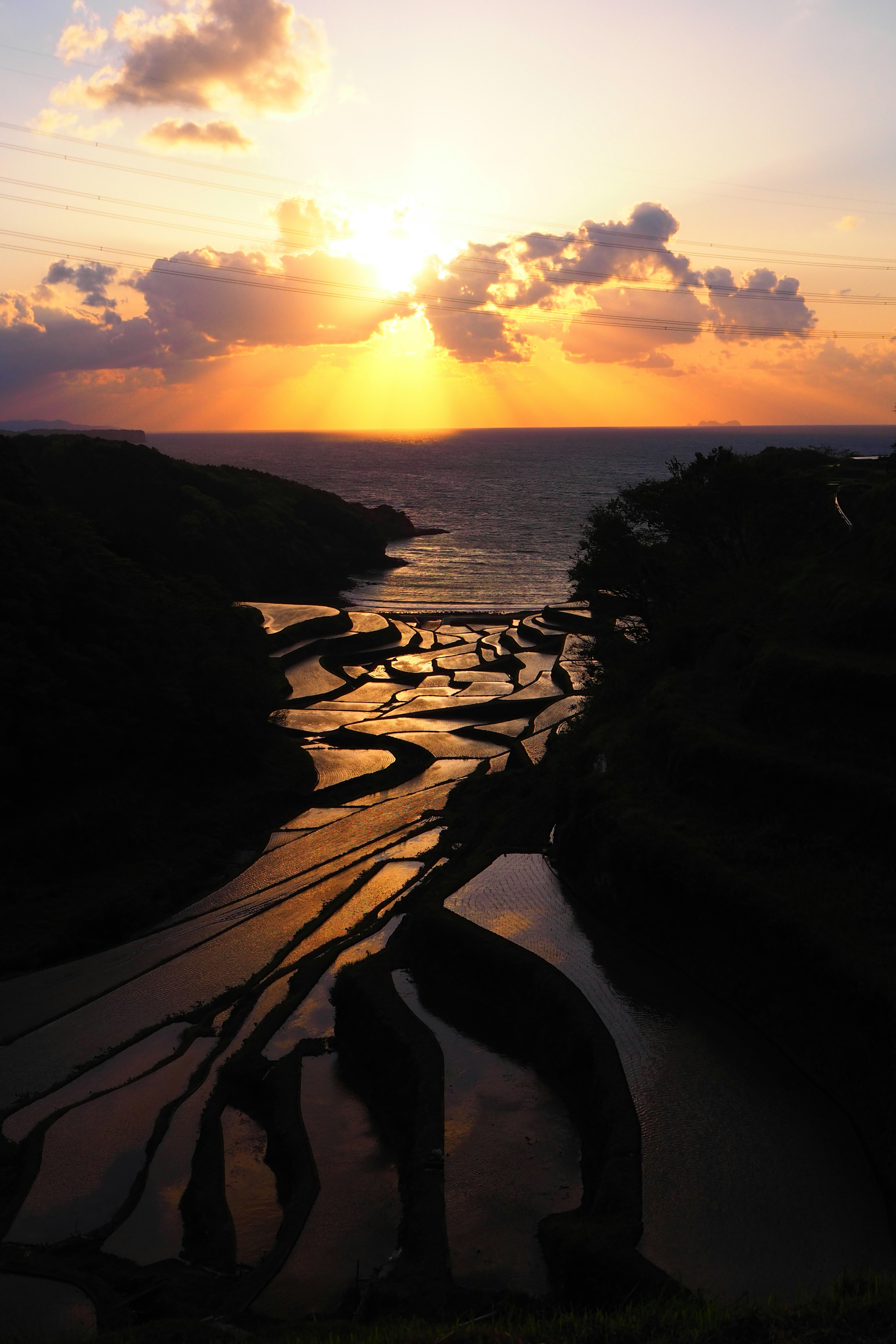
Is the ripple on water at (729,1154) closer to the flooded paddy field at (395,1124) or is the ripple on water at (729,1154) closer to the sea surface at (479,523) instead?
the flooded paddy field at (395,1124)

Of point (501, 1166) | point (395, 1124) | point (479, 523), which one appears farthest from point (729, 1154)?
Result: point (479, 523)

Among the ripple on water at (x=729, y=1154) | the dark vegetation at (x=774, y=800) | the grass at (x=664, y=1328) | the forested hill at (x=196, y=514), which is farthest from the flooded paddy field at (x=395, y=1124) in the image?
the forested hill at (x=196, y=514)

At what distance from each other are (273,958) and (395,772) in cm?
1196

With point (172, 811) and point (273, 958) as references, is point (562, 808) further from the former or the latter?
point (172, 811)

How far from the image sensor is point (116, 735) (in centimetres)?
2331

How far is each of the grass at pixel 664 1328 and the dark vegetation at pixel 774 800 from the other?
315cm

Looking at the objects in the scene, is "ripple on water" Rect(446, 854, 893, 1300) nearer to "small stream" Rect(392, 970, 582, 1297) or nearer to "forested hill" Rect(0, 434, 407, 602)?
"small stream" Rect(392, 970, 582, 1297)

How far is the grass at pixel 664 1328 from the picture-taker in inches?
260

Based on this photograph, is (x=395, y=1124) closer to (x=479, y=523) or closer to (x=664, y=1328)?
(x=664, y=1328)

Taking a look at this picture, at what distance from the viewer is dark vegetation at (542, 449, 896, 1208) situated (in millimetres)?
11414

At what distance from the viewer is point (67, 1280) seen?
31.2 ft

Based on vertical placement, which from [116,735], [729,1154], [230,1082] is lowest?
[230,1082]

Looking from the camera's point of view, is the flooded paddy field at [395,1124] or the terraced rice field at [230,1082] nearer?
the flooded paddy field at [395,1124]

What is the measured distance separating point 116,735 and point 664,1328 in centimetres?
1994
